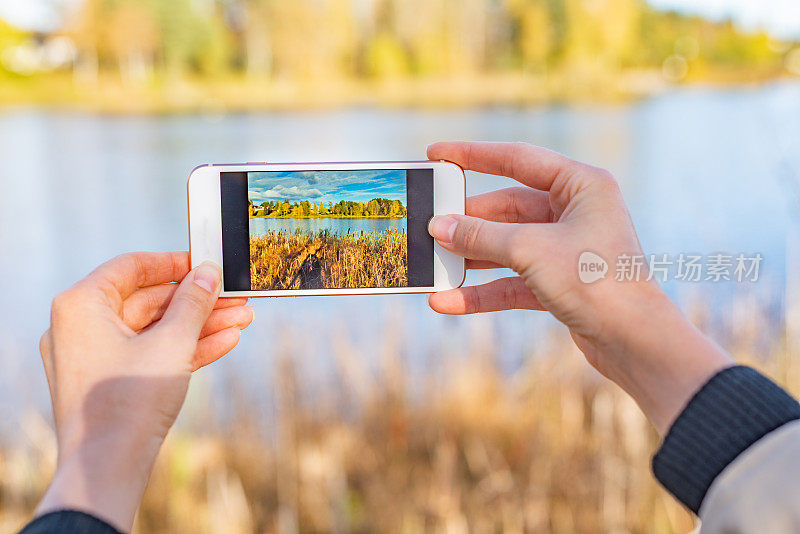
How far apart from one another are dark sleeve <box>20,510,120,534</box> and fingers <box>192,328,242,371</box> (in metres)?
0.39

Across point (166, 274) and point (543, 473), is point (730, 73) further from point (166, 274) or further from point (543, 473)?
point (166, 274)

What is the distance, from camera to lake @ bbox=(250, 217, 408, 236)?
1.04 metres

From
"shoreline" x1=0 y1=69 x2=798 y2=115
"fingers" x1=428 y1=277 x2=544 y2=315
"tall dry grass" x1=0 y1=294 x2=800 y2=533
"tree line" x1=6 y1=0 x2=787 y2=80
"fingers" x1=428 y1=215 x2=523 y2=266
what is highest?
"tree line" x1=6 y1=0 x2=787 y2=80

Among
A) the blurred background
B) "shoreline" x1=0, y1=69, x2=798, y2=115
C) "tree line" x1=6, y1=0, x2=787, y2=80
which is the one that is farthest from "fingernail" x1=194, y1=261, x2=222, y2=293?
"shoreline" x1=0, y1=69, x2=798, y2=115

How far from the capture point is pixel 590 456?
196 centimetres

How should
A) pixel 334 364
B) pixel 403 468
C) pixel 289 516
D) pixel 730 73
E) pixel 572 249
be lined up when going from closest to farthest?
pixel 572 249 < pixel 289 516 < pixel 403 468 < pixel 334 364 < pixel 730 73

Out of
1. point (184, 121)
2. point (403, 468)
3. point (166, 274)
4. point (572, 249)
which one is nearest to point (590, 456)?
point (403, 468)

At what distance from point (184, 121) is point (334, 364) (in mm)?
7808

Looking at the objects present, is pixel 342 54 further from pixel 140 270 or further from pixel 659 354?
pixel 659 354

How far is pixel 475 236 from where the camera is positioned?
94 cm

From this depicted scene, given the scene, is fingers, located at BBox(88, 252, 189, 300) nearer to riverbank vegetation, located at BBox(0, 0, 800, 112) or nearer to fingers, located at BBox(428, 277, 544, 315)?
fingers, located at BBox(428, 277, 544, 315)

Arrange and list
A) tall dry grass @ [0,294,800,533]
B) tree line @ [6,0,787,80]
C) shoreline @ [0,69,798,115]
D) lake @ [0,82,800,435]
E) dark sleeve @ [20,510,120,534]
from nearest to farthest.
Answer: dark sleeve @ [20,510,120,534] < tall dry grass @ [0,294,800,533] < lake @ [0,82,800,435] < tree line @ [6,0,787,80] < shoreline @ [0,69,798,115]

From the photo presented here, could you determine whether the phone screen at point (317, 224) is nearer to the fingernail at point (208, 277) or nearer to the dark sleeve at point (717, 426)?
the fingernail at point (208, 277)

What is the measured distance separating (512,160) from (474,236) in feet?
0.51
